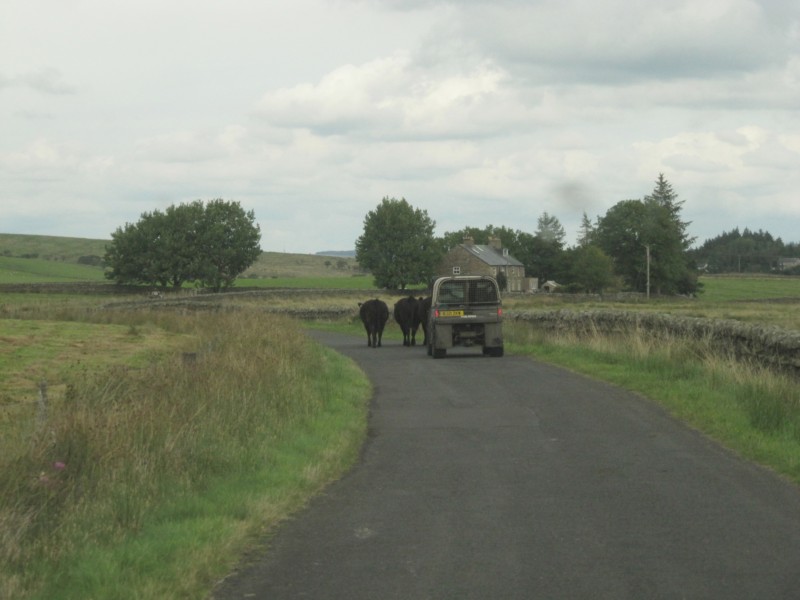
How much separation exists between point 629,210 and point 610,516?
116601mm

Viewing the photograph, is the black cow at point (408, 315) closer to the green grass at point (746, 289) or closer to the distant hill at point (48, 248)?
the green grass at point (746, 289)

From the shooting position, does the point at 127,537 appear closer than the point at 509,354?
Yes

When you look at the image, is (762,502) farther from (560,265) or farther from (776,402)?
(560,265)

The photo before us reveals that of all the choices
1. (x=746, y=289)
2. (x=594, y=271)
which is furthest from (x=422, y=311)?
(x=746, y=289)

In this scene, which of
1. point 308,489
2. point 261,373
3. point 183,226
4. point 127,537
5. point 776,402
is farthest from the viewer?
point 183,226

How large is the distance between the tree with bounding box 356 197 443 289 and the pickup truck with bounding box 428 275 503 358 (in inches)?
3844

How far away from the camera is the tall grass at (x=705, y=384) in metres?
12.3

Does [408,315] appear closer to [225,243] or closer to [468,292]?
[468,292]

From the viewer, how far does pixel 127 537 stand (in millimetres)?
7680

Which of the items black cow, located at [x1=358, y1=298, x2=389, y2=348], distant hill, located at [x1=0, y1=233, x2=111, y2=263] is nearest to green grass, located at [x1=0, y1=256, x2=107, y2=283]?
distant hill, located at [x1=0, y1=233, x2=111, y2=263]

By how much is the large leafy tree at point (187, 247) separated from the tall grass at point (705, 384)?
89718 mm

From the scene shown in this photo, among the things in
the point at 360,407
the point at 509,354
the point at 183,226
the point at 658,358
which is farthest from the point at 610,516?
the point at 183,226

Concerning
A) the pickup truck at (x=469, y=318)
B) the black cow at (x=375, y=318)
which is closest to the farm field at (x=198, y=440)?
the pickup truck at (x=469, y=318)

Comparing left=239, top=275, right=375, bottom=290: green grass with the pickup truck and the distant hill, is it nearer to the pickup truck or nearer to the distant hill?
the distant hill
